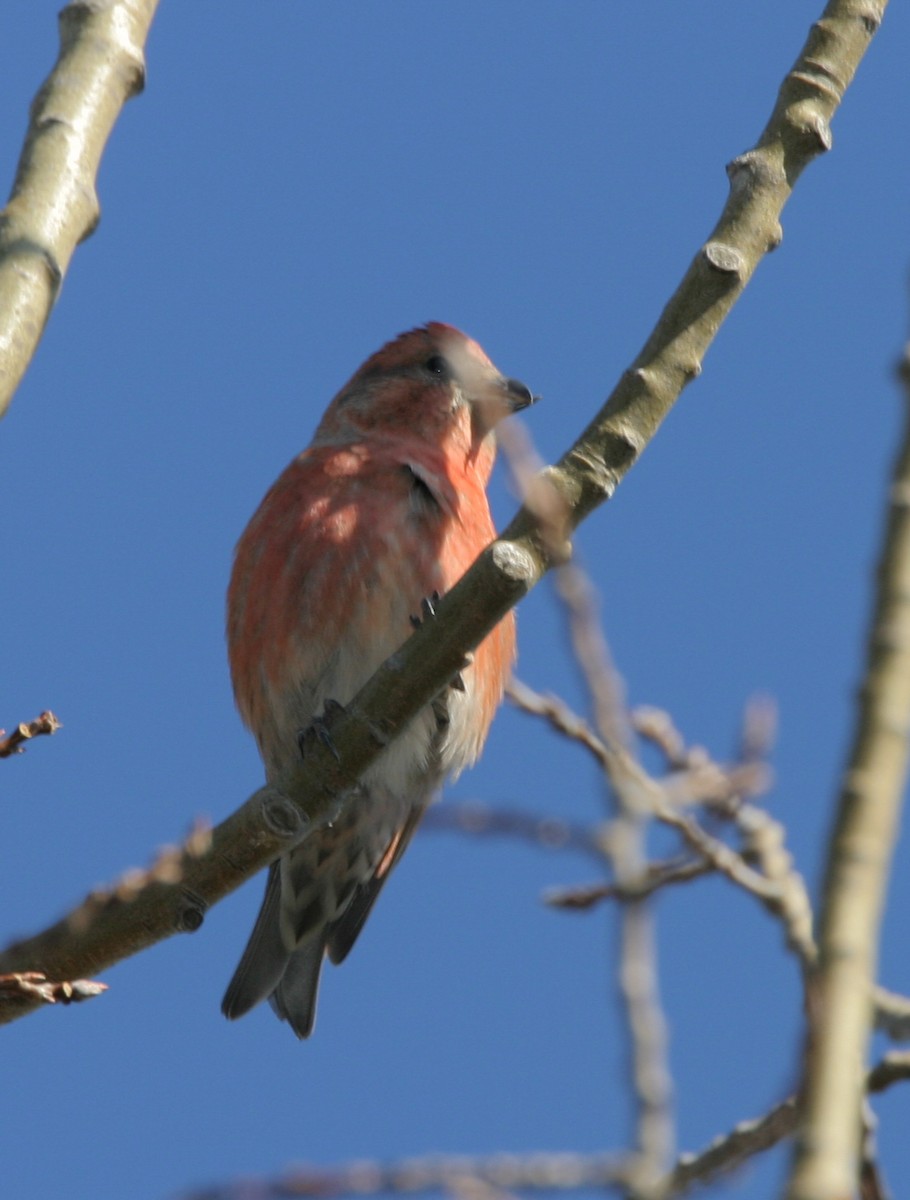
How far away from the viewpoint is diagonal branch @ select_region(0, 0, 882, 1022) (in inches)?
146

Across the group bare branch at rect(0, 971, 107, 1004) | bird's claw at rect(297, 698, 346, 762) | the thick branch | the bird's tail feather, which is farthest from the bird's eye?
bare branch at rect(0, 971, 107, 1004)

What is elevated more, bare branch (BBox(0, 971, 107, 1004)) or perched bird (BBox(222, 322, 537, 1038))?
perched bird (BBox(222, 322, 537, 1038))

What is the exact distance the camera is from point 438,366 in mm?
7641

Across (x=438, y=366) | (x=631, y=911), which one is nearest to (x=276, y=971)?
(x=438, y=366)

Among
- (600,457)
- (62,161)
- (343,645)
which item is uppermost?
(62,161)

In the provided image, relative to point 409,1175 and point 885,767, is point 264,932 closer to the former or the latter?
point 409,1175

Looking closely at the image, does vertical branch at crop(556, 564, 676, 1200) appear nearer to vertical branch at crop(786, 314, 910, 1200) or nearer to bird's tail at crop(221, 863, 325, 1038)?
vertical branch at crop(786, 314, 910, 1200)

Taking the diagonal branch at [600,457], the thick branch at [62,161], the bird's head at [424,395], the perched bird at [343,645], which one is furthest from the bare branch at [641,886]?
the bird's head at [424,395]

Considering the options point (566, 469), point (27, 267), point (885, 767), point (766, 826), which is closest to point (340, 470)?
point (27, 267)

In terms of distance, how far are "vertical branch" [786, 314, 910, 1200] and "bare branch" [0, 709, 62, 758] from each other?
2.25m

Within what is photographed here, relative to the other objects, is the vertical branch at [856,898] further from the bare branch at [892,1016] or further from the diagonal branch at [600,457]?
the diagonal branch at [600,457]

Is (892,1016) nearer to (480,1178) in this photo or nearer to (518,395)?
(480,1178)

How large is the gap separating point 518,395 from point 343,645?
156 cm

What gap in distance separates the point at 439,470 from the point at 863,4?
313 centimetres
